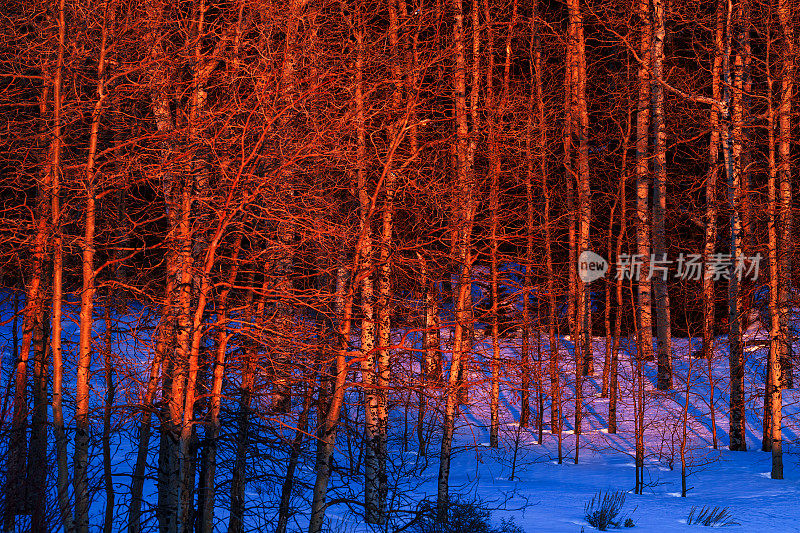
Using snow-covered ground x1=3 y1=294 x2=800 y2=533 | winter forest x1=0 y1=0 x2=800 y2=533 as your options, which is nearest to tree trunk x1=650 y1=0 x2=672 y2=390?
winter forest x1=0 y1=0 x2=800 y2=533

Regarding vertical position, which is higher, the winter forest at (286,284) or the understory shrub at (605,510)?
the winter forest at (286,284)

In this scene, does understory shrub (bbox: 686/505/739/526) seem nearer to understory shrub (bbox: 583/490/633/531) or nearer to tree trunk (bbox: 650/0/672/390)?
understory shrub (bbox: 583/490/633/531)

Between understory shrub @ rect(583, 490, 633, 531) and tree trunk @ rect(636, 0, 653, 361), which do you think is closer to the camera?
understory shrub @ rect(583, 490, 633, 531)

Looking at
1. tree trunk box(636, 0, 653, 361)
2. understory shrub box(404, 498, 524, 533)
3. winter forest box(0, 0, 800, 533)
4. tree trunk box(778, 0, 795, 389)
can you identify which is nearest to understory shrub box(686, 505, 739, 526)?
winter forest box(0, 0, 800, 533)

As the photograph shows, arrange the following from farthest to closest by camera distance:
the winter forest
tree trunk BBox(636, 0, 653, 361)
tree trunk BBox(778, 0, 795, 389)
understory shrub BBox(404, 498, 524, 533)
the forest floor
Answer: tree trunk BBox(636, 0, 653, 361)
tree trunk BBox(778, 0, 795, 389)
the forest floor
understory shrub BBox(404, 498, 524, 533)
the winter forest

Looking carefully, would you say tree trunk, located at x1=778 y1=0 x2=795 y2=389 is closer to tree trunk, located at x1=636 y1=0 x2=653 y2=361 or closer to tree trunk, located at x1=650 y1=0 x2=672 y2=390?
tree trunk, located at x1=650 y1=0 x2=672 y2=390

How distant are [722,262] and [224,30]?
12.7 m

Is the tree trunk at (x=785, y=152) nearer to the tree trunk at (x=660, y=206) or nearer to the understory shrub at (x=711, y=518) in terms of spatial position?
the tree trunk at (x=660, y=206)

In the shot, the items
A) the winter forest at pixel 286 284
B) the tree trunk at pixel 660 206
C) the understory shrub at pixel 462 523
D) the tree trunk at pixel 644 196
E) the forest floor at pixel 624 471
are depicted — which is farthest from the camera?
the tree trunk at pixel 644 196

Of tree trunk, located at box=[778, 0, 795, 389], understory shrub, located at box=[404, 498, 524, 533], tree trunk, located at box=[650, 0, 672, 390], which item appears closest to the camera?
understory shrub, located at box=[404, 498, 524, 533]

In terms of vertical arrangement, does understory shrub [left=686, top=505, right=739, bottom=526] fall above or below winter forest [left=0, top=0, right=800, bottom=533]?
below

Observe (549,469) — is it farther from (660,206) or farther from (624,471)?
(660,206)

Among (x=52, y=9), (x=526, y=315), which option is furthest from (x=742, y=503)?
(x=52, y=9)

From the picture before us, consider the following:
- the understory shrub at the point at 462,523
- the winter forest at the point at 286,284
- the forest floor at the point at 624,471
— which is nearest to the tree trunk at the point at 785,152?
the winter forest at the point at 286,284
